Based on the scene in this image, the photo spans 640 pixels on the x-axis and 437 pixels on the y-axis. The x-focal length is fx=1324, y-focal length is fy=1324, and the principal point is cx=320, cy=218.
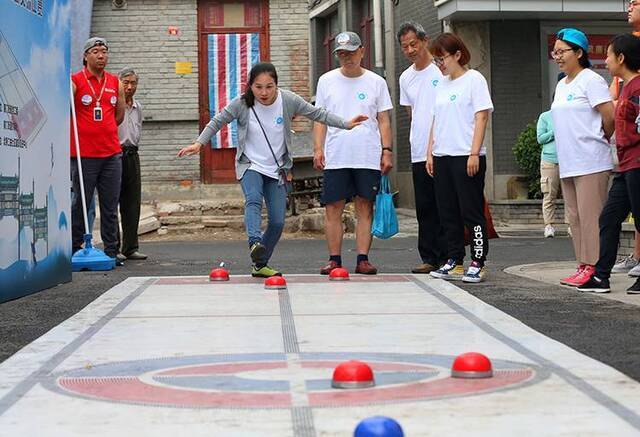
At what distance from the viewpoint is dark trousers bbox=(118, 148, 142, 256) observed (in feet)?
41.3

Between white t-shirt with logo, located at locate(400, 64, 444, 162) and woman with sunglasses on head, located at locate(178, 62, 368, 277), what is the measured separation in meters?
0.68

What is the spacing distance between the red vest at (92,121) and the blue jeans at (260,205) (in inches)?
80.8

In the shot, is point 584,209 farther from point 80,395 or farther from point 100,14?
point 100,14

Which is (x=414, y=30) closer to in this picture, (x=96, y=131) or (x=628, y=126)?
(x=628, y=126)

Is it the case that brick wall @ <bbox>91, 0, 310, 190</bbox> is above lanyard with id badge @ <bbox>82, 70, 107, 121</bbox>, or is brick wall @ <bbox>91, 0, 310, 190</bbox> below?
above

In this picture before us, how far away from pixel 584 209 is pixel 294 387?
461 cm

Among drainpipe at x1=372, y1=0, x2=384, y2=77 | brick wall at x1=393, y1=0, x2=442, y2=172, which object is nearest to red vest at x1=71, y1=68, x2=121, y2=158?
brick wall at x1=393, y1=0, x2=442, y2=172

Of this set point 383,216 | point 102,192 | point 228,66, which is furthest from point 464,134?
point 228,66

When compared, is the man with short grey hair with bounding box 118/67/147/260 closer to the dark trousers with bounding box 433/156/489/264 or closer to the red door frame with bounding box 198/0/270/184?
the dark trousers with bounding box 433/156/489/264

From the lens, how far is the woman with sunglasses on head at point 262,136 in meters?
9.88

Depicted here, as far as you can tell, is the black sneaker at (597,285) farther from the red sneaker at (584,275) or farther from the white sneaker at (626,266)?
the white sneaker at (626,266)

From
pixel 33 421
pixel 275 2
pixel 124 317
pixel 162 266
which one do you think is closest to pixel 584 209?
pixel 124 317

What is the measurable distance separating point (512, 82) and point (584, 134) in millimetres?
11535

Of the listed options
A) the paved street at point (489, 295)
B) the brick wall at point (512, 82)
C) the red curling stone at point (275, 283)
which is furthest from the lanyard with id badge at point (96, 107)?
the brick wall at point (512, 82)
